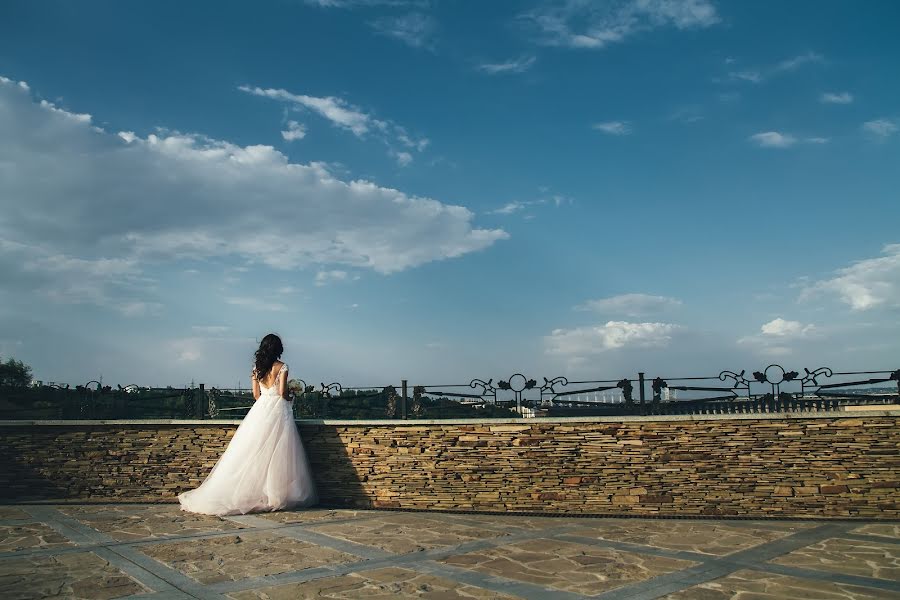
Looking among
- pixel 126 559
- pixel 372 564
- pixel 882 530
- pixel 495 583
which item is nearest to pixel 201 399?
pixel 126 559

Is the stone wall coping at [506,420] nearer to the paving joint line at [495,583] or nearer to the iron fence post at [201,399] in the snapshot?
the iron fence post at [201,399]

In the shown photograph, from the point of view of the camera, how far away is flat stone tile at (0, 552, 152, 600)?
5.62 metres

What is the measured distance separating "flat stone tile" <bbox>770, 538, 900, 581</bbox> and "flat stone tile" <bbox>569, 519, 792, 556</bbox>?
0.58m

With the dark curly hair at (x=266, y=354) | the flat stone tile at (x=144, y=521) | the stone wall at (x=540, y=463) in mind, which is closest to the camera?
the flat stone tile at (x=144, y=521)

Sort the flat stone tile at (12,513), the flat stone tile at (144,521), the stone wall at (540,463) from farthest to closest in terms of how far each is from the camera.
Answer: the flat stone tile at (12,513) → the stone wall at (540,463) → the flat stone tile at (144,521)

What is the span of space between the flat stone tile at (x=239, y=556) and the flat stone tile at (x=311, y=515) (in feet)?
4.27

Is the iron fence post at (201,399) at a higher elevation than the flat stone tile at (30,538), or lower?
higher

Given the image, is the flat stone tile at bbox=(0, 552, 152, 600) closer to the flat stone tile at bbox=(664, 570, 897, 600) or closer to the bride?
the bride

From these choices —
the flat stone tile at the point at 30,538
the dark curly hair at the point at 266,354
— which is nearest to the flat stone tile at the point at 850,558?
the dark curly hair at the point at 266,354

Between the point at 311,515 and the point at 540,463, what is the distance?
3.71 meters

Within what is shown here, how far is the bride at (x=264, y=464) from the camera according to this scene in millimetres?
10117

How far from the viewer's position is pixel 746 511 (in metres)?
9.41

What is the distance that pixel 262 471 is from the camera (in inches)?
407

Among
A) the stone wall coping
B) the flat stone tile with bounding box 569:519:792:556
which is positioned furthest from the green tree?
the flat stone tile with bounding box 569:519:792:556
